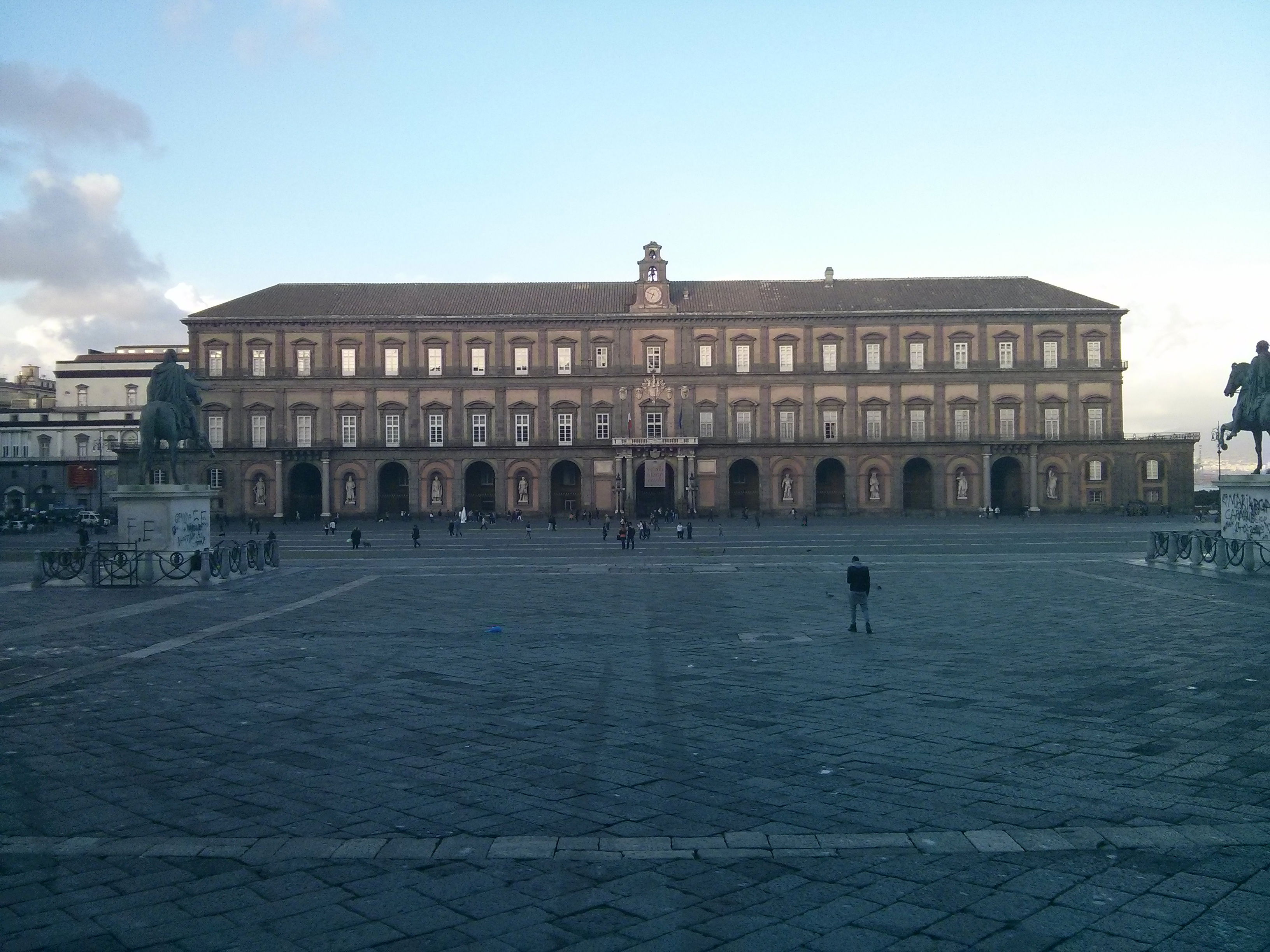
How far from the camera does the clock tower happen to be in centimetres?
6041

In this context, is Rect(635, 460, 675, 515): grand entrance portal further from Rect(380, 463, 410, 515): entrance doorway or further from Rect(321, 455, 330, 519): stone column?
Rect(321, 455, 330, 519): stone column

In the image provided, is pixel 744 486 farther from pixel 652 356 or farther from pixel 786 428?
pixel 652 356

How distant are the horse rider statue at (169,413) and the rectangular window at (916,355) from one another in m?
46.4

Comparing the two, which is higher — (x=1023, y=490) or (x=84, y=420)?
(x=84, y=420)

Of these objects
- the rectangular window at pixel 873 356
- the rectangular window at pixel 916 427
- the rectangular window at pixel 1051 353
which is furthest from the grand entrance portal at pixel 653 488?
the rectangular window at pixel 1051 353

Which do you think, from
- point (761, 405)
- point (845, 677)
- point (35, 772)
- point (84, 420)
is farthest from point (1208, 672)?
point (84, 420)

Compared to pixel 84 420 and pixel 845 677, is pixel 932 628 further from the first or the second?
pixel 84 420

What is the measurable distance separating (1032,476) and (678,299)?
24939mm

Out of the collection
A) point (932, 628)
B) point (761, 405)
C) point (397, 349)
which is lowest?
point (932, 628)

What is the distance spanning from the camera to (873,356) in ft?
198

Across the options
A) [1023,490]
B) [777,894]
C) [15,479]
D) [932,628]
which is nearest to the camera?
[777,894]

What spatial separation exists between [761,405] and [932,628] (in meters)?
47.1

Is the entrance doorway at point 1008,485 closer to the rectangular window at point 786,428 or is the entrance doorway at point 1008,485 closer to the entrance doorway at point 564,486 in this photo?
the rectangular window at point 786,428

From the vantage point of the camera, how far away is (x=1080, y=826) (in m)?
5.59
